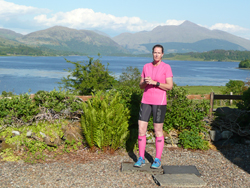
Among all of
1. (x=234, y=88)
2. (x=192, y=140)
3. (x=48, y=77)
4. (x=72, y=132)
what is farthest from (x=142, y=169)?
(x=48, y=77)

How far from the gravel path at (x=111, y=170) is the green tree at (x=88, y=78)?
342 inches

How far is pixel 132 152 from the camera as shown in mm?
6152

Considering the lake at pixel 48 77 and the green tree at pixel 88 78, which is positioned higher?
the green tree at pixel 88 78

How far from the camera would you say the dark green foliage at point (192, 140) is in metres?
6.52

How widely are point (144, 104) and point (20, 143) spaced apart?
3.24 metres

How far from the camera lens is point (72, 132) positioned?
643 cm

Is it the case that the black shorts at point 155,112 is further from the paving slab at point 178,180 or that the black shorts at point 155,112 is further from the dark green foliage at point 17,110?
the dark green foliage at point 17,110

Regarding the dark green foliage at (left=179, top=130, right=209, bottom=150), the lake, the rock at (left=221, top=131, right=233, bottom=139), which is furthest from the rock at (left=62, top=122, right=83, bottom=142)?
the lake

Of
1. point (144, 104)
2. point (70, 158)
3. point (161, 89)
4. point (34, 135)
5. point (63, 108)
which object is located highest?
point (161, 89)

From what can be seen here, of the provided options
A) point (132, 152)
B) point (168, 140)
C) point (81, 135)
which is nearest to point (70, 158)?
point (81, 135)

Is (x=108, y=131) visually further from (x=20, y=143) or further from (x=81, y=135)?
(x=20, y=143)

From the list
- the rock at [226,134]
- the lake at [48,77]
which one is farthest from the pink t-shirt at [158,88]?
the lake at [48,77]

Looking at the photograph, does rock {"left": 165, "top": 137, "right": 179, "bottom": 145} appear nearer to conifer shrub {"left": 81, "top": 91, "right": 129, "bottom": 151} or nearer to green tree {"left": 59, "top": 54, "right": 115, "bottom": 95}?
conifer shrub {"left": 81, "top": 91, "right": 129, "bottom": 151}

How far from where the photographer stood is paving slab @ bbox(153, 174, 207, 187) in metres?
4.43
